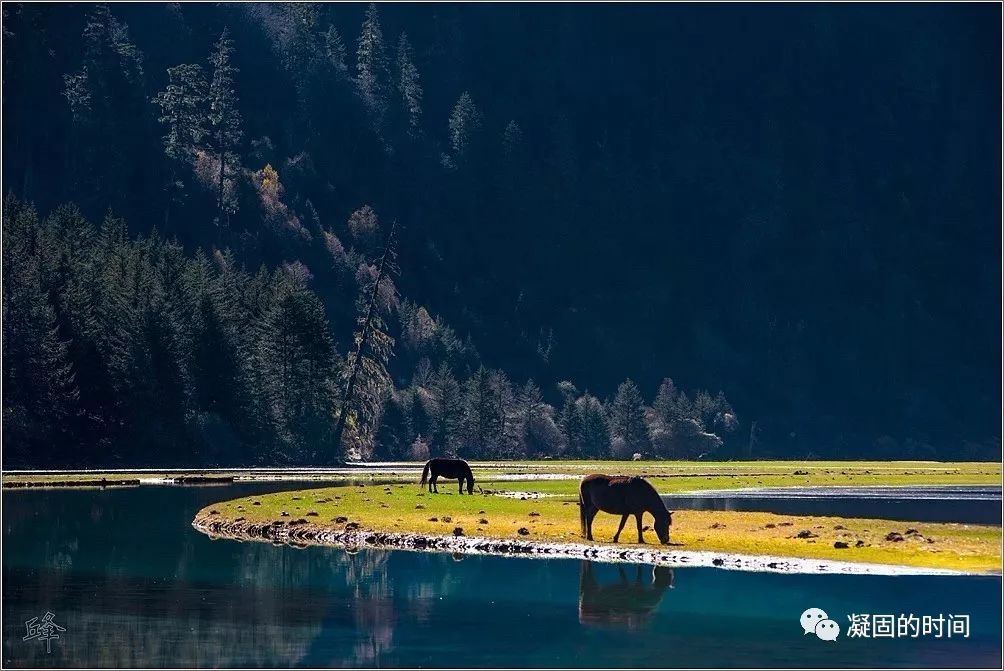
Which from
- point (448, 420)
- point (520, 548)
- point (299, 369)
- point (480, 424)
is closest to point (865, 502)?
point (520, 548)

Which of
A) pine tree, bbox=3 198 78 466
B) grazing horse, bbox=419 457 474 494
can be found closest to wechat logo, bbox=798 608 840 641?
grazing horse, bbox=419 457 474 494

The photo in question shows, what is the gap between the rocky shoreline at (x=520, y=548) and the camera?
157 feet

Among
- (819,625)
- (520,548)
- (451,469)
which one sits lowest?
(819,625)

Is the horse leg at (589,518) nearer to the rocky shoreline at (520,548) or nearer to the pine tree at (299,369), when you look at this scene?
the rocky shoreline at (520,548)

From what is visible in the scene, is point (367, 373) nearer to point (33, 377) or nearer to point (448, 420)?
point (448, 420)

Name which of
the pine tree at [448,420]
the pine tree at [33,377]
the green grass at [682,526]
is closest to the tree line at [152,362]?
the pine tree at [33,377]

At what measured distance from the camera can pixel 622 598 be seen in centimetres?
4312

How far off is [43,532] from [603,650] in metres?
33.7

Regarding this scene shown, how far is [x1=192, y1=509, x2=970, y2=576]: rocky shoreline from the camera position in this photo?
157 feet

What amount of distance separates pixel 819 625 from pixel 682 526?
2136 cm

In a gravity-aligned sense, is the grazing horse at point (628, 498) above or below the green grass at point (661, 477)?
below

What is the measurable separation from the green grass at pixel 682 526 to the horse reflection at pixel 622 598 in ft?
19.3

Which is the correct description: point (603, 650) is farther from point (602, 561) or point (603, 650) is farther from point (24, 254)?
point (24, 254)

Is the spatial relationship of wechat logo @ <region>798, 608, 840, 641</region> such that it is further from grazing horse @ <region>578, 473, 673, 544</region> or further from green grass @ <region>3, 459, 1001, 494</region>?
green grass @ <region>3, 459, 1001, 494</region>
